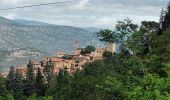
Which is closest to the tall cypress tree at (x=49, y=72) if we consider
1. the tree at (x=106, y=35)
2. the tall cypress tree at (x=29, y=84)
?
the tall cypress tree at (x=29, y=84)

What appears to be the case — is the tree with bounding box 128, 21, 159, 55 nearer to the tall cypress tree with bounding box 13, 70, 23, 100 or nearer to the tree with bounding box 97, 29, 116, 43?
the tree with bounding box 97, 29, 116, 43

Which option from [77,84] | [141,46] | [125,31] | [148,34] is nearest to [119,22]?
[125,31]

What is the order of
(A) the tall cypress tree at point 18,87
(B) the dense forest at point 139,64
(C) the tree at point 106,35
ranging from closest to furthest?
1. (B) the dense forest at point 139,64
2. (C) the tree at point 106,35
3. (A) the tall cypress tree at point 18,87

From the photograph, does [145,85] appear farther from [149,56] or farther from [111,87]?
[149,56]

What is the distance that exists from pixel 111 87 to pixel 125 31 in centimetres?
361

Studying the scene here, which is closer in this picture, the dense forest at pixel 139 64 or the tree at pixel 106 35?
the dense forest at pixel 139 64

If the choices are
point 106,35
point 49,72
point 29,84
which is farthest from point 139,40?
point 49,72

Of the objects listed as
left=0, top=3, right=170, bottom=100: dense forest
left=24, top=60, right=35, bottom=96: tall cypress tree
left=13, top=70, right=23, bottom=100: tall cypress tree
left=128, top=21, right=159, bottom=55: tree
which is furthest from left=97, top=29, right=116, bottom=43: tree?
left=24, top=60, right=35, bottom=96: tall cypress tree

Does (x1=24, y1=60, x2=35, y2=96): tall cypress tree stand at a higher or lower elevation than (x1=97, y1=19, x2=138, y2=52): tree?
lower

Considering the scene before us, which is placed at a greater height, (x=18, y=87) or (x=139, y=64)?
(x=139, y=64)

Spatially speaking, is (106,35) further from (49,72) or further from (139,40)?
(49,72)

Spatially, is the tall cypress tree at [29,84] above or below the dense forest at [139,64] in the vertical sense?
below

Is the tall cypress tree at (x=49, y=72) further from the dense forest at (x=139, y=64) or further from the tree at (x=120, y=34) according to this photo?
the tree at (x=120, y=34)

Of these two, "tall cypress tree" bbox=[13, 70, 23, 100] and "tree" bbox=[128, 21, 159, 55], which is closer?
"tree" bbox=[128, 21, 159, 55]
